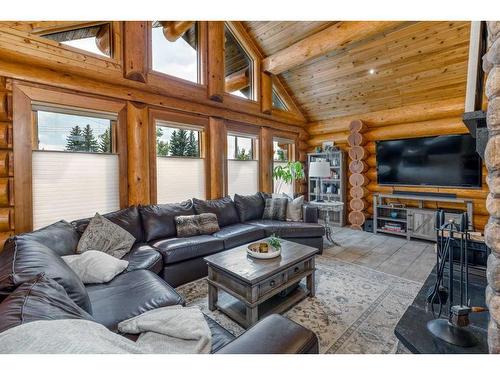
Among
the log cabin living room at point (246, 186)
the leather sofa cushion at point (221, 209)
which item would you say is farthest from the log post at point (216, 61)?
the leather sofa cushion at point (221, 209)

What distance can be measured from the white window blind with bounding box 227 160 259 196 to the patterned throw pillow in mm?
838

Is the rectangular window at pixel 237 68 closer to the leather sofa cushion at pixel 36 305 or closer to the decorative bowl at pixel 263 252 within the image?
the decorative bowl at pixel 263 252

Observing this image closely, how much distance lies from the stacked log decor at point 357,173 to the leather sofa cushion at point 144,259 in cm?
436

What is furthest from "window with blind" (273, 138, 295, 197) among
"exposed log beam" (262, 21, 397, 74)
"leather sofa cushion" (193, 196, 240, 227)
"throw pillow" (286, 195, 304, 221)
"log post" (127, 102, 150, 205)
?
"log post" (127, 102, 150, 205)

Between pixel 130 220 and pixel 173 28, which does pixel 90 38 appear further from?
pixel 130 220

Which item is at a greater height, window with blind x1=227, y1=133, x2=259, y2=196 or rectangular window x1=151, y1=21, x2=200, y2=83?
rectangular window x1=151, y1=21, x2=200, y2=83

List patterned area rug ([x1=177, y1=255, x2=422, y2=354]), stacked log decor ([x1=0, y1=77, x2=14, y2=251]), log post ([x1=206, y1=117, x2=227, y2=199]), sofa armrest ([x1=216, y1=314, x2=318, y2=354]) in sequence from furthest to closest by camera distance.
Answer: log post ([x1=206, y1=117, x2=227, y2=199])
stacked log decor ([x1=0, y1=77, x2=14, y2=251])
patterned area rug ([x1=177, y1=255, x2=422, y2=354])
sofa armrest ([x1=216, y1=314, x2=318, y2=354])

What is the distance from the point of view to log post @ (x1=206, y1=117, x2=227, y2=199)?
4297 millimetres

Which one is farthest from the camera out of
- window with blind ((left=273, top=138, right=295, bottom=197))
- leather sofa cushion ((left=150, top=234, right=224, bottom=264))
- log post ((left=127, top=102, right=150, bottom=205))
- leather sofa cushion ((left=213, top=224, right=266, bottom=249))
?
window with blind ((left=273, top=138, right=295, bottom=197))

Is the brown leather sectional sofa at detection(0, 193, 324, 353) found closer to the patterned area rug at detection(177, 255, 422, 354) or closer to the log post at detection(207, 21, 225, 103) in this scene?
the patterned area rug at detection(177, 255, 422, 354)

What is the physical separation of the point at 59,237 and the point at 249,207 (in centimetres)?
270

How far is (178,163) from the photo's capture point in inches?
158

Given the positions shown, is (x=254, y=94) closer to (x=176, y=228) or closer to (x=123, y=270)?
(x=176, y=228)
